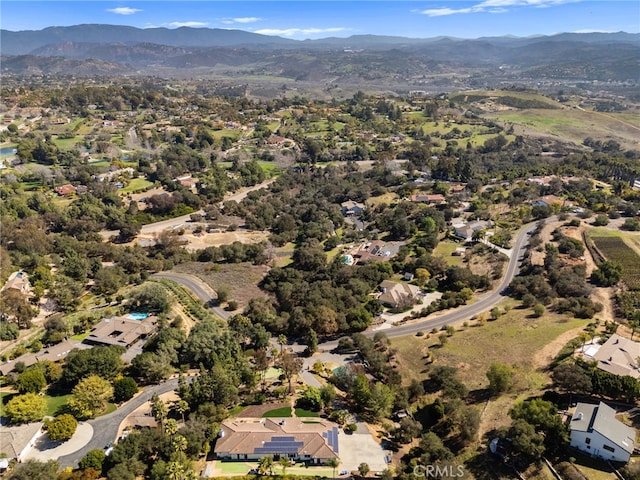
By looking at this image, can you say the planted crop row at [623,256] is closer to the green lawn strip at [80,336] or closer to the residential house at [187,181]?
the green lawn strip at [80,336]

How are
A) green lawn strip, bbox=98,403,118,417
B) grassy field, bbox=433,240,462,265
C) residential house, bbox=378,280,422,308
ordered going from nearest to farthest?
green lawn strip, bbox=98,403,118,417 < residential house, bbox=378,280,422,308 < grassy field, bbox=433,240,462,265

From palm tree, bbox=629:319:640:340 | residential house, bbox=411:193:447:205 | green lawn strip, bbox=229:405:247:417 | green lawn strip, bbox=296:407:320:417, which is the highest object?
residential house, bbox=411:193:447:205

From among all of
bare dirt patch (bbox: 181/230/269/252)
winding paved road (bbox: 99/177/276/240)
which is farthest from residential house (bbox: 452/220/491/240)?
winding paved road (bbox: 99/177/276/240)

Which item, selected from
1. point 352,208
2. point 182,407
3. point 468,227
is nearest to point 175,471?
point 182,407

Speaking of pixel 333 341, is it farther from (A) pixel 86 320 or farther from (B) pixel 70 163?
(B) pixel 70 163

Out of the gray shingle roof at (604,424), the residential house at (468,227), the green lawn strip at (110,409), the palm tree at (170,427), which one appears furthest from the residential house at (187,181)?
the gray shingle roof at (604,424)

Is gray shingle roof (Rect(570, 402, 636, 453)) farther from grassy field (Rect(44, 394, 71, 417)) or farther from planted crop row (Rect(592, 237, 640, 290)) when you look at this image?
grassy field (Rect(44, 394, 71, 417))

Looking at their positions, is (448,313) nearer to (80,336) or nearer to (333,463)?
(333,463)

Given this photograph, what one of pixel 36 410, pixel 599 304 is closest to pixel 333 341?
pixel 36 410
